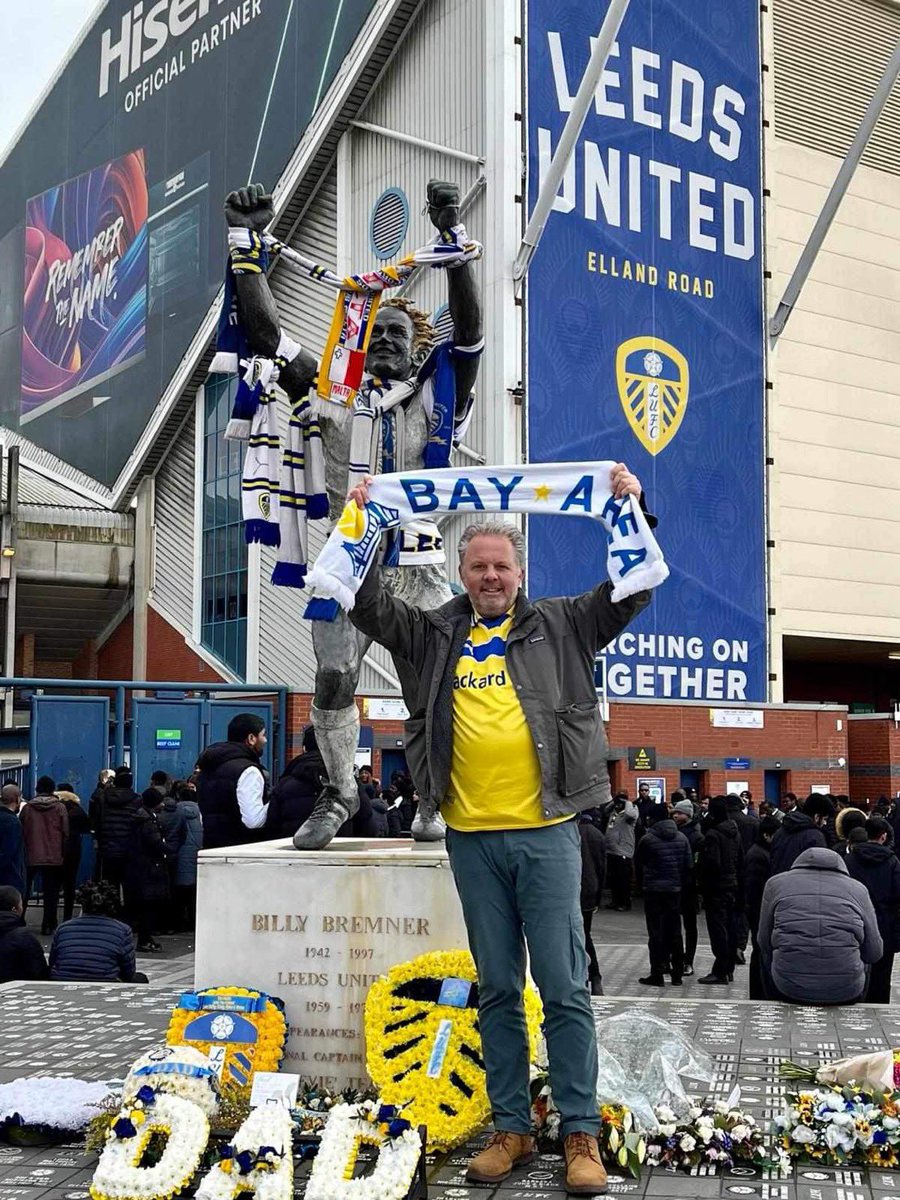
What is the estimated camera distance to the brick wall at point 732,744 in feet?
79.5

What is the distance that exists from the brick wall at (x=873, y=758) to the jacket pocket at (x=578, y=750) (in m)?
24.2

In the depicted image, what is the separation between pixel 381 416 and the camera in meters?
6.93

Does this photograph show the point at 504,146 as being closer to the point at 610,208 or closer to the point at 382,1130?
the point at 610,208

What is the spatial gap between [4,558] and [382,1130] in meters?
25.8

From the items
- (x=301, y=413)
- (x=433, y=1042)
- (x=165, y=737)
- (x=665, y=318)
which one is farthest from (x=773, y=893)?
(x=665, y=318)

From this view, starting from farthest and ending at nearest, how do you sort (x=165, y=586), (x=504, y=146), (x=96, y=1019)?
(x=165, y=586), (x=504, y=146), (x=96, y=1019)

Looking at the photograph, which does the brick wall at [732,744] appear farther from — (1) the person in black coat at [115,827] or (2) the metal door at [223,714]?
(1) the person in black coat at [115,827]

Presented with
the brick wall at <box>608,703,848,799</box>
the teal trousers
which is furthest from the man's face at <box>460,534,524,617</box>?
the brick wall at <box>608,703,848,799</box>

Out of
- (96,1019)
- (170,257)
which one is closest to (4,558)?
(170,257)

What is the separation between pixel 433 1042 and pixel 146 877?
28.1 ft

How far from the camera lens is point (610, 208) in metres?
24.7

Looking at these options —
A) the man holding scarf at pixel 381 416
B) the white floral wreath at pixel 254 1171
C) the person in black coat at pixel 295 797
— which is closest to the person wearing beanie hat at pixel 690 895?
the person in black coat at pixel 295 797

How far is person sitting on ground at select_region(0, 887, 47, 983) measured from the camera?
8766mm

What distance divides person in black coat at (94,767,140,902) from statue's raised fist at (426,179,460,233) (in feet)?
28.6
